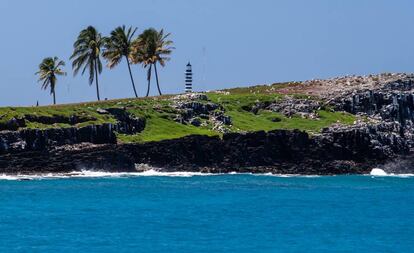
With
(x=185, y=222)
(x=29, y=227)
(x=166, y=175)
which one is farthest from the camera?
(x=166, y=175)

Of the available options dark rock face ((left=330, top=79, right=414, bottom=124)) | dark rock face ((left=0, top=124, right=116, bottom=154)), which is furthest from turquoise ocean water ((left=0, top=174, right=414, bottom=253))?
dark rock face ((left=330, top=79, right=414, bottom=124))

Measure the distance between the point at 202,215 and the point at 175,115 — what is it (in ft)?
197

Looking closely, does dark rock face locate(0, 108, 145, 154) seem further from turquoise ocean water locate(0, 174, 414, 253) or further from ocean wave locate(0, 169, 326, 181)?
turquoise ocean water locate(0, 174, 414, 253)

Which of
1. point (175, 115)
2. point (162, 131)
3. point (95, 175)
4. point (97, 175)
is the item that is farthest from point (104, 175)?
point (175, 115)

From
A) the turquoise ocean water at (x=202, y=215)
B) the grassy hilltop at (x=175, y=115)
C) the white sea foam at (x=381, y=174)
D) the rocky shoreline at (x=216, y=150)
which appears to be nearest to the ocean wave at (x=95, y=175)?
the rocky shoreline at (x=216, y=150)

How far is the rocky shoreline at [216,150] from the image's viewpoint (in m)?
103

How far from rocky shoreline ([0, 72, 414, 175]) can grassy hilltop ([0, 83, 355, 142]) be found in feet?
6.29

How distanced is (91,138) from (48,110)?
841cm

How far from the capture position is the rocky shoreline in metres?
103

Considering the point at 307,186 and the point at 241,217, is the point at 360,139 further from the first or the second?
the point at 241,217

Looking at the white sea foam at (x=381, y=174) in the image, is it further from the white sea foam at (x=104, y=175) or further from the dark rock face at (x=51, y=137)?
the dark rock face at (x=51, y=137)

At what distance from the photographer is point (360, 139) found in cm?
11975

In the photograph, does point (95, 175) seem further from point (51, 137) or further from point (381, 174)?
point (381, 174)

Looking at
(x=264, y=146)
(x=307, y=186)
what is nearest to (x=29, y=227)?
(x=307, y=186)
